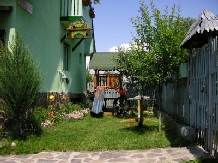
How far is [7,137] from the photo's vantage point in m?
8.28

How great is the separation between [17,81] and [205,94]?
4866 millimetres

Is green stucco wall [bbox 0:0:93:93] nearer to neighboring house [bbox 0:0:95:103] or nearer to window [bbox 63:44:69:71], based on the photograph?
neighboring house [bbox 0:0:95:103]

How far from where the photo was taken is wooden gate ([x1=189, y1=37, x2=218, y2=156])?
6.12m

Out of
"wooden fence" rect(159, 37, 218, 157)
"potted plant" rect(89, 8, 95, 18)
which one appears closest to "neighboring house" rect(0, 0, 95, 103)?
"potted plant" rect(89, 8, 95, 18)

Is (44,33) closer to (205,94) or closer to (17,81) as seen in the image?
(17,81)

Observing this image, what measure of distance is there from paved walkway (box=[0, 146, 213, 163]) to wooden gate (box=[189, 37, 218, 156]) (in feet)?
1.34

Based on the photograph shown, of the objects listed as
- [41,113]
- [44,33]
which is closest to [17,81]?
[41,113]

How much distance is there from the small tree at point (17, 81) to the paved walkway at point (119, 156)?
1.64 metres

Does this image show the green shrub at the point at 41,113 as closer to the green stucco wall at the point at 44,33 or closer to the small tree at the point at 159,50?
the green stucco wall at the point at 44,33

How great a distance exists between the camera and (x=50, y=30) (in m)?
12.6

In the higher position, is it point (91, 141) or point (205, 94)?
point (205, 94)

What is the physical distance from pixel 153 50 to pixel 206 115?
322 cm

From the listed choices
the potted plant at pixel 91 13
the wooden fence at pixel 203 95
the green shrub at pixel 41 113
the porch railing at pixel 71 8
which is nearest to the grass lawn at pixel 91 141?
the green shrub at pixel 41 113

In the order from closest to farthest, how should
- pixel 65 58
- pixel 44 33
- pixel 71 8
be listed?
pixel 44 33 < pixel 71 8 < pixel 65 58
